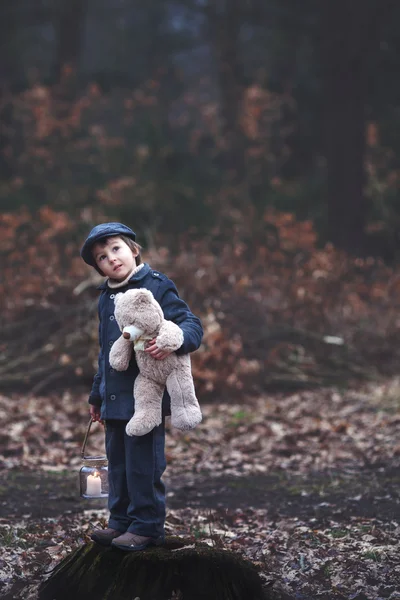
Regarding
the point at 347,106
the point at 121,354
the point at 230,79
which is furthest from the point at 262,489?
the point at 230,79

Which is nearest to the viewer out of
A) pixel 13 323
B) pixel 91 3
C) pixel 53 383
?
pixel 53 383

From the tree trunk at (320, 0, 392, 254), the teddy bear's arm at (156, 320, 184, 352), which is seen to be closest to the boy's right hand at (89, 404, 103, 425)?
the teddy bear's arm at (156, 320, 184, 352)

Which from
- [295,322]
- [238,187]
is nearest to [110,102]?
[238,187]

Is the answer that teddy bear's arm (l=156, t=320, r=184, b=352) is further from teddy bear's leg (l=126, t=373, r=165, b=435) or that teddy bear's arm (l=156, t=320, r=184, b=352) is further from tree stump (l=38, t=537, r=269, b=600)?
tree stump (l=38, t=537, r=269, b=600)

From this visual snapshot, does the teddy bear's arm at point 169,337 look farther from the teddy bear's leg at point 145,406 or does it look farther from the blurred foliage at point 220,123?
the blurred foliage at point 220,123

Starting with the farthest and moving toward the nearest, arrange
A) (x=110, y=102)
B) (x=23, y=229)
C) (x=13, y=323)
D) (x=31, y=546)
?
(x=110, y=102)
(x=23, y=229)
(x=13, y=323)
(x=31, y=546)

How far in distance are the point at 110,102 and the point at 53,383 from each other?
13.5 meters

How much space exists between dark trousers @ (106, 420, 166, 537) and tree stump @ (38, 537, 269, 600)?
5.9 inches

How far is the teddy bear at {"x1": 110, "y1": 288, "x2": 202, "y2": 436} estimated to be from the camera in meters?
4.23

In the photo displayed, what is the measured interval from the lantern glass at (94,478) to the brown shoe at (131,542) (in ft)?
1.70

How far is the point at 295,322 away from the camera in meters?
13.8

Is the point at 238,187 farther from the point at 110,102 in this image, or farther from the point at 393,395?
the point at 393,395

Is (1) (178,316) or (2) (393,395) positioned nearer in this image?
(1) (178,316)

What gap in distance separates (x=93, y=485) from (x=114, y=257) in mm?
1346
